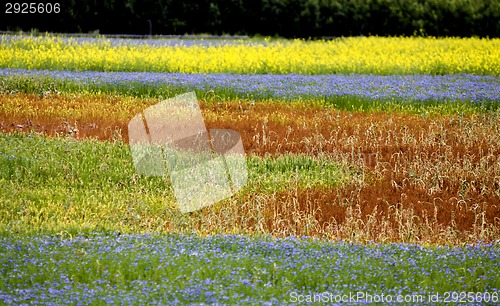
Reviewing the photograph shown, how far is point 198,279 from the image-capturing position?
19.7ft

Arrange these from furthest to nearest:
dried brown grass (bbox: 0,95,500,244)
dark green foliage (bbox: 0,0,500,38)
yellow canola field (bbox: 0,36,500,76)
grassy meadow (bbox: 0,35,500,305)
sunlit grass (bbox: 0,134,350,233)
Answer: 1. dark green foliage (bbox: 0,0,500,38)
2. yellow canola field (bbox: 0,36,500,76)
3. dried brown grass (bbox: 0,95,500,244)
4. sunlit grass (bbox: 0,134,350,233)
5. grassy meadow (bbox: 0,35,500,305)

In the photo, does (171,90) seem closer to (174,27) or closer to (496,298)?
(496,298)

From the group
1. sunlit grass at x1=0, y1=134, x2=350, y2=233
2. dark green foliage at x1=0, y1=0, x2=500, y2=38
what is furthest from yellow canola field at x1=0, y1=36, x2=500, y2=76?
sunlit grass at x1=0, y1=134, x2=350, y2=233
